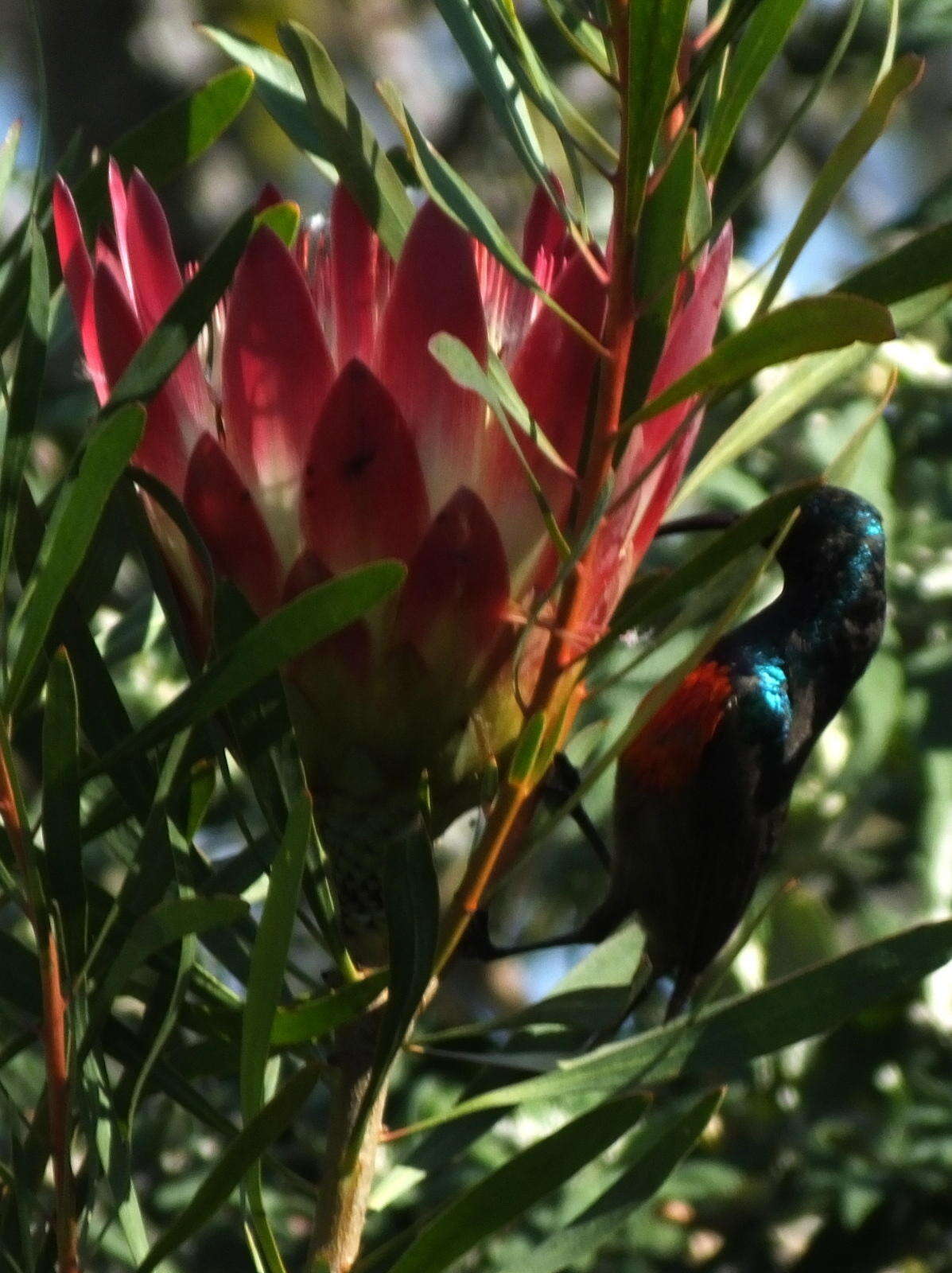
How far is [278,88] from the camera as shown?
73cm

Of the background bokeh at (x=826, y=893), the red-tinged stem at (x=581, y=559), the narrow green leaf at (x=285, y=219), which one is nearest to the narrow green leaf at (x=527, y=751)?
the red-tinged stem at (x=581, y=559)

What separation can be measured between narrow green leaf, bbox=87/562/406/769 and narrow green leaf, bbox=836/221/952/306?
7.9 inches

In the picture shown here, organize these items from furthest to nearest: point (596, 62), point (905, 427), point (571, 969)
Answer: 1. point (905, 427)
2. point (571, 969)
3. point (596, 62)

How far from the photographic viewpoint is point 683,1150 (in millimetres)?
608

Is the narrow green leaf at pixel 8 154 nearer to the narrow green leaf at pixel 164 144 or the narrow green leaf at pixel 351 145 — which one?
the narrow green leaf at pixel 164 144

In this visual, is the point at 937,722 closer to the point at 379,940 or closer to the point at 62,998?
the point at 379,940

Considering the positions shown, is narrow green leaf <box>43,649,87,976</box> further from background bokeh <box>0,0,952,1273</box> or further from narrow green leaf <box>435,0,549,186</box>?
background bokeh <box>0,0,952,1273</box>

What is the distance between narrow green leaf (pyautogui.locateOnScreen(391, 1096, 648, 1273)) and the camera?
582 millimetres

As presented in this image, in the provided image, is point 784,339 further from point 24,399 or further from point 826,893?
point 826,893

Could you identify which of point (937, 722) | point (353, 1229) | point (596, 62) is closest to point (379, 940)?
point (353, 1229)

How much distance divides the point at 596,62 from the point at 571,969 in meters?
0.42

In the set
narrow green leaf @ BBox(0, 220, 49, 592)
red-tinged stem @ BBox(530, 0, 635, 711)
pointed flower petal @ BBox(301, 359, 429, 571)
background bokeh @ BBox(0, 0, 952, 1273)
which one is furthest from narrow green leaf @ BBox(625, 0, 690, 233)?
background bokeh @ BBox(0, 0, 952, 1273)

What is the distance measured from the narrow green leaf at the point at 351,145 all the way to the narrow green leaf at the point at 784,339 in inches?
4.8

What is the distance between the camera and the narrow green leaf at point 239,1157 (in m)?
0.54
